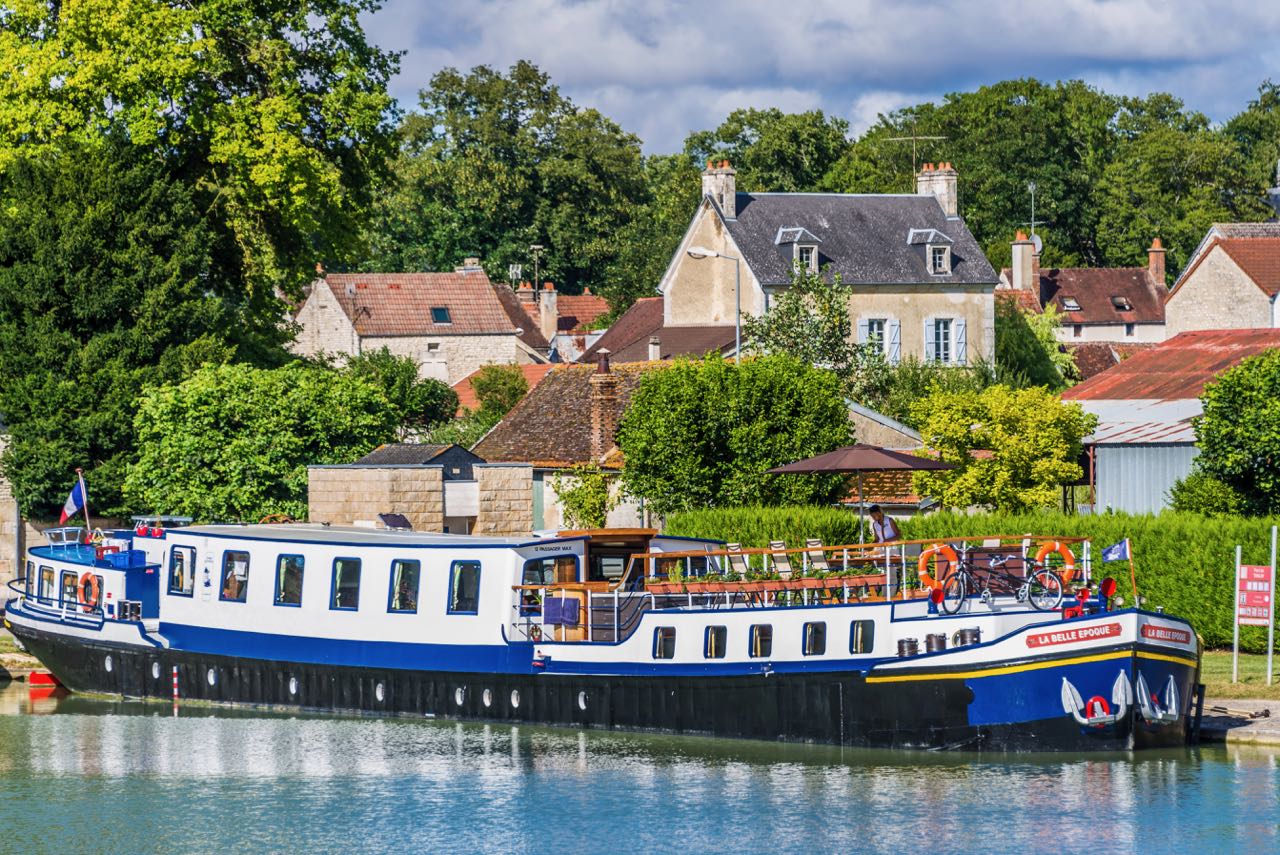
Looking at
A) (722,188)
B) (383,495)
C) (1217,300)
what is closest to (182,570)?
(383,495)

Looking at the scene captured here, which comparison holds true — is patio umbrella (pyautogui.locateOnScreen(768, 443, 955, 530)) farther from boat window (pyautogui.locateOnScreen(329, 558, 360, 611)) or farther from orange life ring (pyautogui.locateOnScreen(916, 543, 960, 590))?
boat window (pyautogui.locateOnScreen(329, 558, 360, 611))

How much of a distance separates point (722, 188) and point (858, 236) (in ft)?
18.7

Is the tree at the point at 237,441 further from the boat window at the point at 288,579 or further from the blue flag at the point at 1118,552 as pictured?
the blue flag at the point at 1118,552

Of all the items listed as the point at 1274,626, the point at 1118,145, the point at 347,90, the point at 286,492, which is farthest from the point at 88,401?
the point at 1118,145

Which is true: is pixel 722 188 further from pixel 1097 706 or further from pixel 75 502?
pixel 1097 706

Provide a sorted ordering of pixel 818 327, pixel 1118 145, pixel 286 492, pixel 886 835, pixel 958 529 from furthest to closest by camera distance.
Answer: pixel 1118 145
pixel 818 327
pixel 286 492
pixel 958 529
pixel 886 835

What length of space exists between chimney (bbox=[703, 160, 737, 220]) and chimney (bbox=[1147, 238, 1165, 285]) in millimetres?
50674

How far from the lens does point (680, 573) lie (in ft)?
118

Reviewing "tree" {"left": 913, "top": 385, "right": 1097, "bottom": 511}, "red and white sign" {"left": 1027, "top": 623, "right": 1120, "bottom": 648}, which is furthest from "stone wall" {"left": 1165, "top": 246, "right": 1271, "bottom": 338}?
"red and white sign" {"left": 1027, "top": 623, "right": 1120, "bottom": 648}

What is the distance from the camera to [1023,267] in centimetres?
11125

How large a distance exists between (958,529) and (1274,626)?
661 cm

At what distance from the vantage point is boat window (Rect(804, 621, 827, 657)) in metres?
31.6

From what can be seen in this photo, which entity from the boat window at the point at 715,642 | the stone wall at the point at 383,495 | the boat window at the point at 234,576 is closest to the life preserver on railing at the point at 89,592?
the boat window at the point at 234,576

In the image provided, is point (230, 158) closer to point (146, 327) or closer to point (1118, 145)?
point (146, 327)
